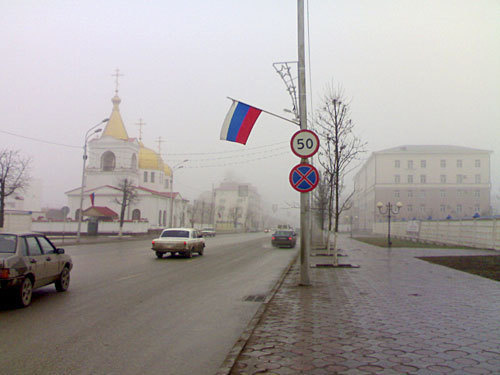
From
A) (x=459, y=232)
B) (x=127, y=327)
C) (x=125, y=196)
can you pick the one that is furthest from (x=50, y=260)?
(x=125, y=196)

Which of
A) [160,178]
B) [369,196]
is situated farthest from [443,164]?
[160,178]

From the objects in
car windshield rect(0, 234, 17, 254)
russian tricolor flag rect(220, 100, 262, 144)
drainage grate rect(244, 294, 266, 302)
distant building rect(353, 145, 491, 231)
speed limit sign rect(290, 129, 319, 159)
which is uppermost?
distant building rect(353, 145, 491, 231)

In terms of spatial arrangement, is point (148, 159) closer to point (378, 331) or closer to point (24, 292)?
point (24, 292)

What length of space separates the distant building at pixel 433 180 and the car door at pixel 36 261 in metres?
→ 79.4

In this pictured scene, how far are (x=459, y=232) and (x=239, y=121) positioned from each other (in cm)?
2643

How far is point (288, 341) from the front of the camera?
20.9 ft

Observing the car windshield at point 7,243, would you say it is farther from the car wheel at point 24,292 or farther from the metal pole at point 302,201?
the metal pole at point 302,201

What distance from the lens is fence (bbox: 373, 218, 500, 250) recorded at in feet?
93.4

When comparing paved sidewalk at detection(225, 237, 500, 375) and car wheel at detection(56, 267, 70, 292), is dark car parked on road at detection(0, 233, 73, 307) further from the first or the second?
paved sidewalk at detection(225, 237, 500, 375)

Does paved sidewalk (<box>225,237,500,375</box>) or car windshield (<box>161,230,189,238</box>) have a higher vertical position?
car windshield (<box>161,230,189,238</box>)

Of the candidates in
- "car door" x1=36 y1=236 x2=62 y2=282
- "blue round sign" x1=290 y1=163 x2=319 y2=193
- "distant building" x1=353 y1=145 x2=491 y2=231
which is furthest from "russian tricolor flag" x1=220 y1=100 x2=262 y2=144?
"distant building" x1=353 y1=145 x2=491 y2=231

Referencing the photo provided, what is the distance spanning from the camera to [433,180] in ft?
293

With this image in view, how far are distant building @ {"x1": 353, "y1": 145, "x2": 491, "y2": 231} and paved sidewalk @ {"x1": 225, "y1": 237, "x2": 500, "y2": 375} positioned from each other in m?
76.3

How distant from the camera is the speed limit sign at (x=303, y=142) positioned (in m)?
11.5
